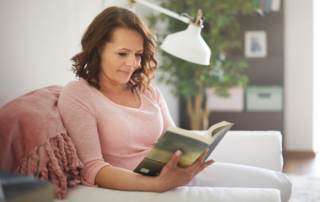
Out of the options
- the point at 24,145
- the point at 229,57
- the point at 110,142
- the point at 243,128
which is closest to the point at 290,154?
the point at 243,128

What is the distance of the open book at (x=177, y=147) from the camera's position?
74 centimetres

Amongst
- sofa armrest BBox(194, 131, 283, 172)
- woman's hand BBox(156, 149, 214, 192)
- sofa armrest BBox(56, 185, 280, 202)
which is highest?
woman's hand BBox(156, 149, 214, 192)

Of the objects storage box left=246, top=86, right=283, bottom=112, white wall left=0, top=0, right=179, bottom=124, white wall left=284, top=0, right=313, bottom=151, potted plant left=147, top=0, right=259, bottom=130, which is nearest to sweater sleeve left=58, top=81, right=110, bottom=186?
white wall left=0, top=0, right=179, bottom=124

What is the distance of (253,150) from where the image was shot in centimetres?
145

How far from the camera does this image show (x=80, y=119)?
995mm

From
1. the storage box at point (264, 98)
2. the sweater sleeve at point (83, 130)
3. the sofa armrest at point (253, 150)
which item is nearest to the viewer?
the sweater sleeve at point (83, 130)

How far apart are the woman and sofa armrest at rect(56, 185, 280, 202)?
12 cm

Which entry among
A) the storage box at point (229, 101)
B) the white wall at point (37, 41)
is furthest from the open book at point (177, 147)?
the storage box at point (229, 101)

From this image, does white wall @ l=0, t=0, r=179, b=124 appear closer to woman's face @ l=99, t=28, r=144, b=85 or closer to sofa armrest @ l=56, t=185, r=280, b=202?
woman's face @ l=99, t=28, r=144, b=85

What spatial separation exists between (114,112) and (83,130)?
6.1 inches

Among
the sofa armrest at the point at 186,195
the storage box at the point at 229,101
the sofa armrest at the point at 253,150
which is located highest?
the sofa armrest at the point at 186,195

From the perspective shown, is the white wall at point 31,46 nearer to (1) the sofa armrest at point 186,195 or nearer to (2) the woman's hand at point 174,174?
(1) the sofa armrest at point 186,195

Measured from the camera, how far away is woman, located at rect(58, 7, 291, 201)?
988mm

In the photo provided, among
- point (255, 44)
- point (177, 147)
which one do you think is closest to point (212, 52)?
point (255, 44)
